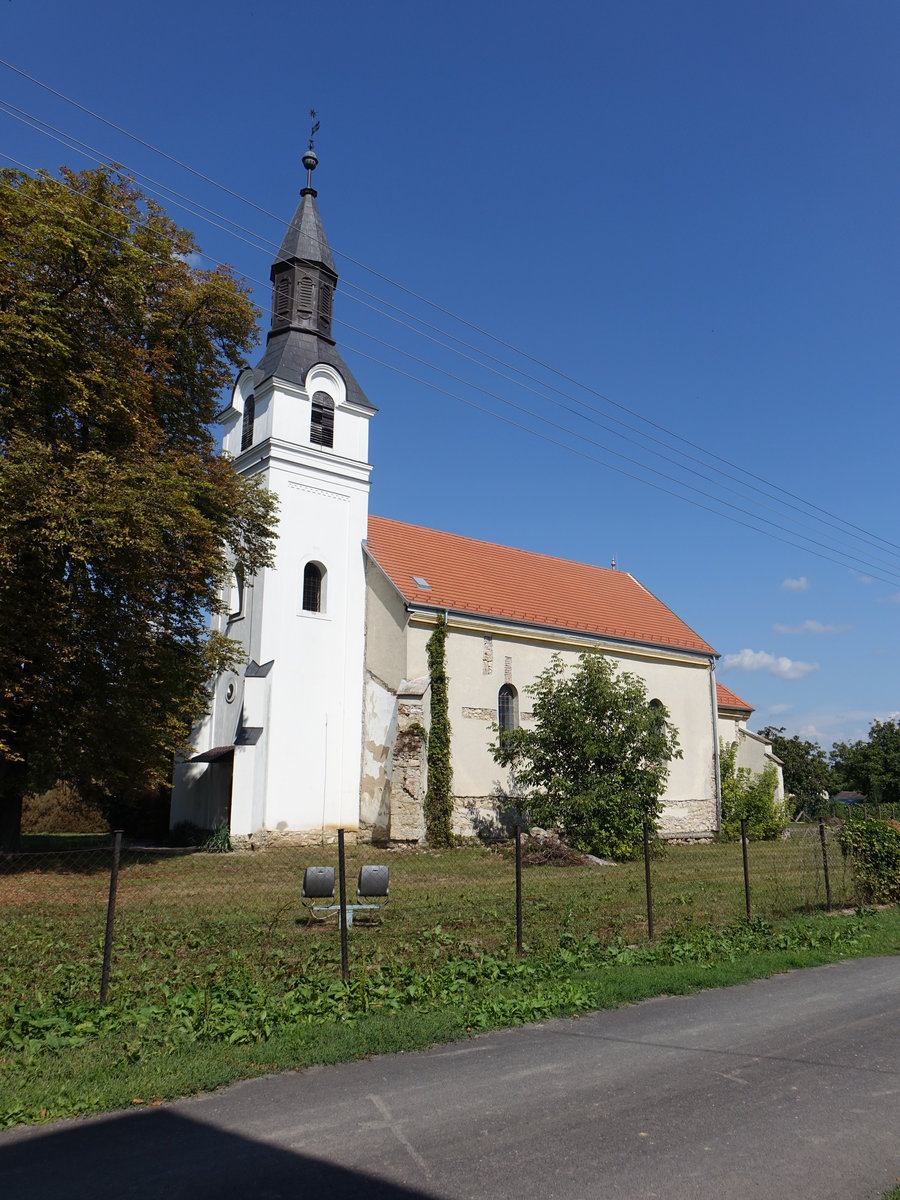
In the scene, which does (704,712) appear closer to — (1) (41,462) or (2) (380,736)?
(2) (380,736)

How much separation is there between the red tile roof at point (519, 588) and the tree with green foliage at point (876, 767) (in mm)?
26134

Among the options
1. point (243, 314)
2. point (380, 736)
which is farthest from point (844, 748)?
point (243, 314)

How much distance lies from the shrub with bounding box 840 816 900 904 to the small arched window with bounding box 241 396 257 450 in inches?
728

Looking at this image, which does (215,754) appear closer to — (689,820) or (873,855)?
(689,820)

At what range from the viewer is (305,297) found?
26219 mm

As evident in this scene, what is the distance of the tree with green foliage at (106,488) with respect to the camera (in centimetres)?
1480

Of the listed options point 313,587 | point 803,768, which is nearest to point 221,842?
point 313,587

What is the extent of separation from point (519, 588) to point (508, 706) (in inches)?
172

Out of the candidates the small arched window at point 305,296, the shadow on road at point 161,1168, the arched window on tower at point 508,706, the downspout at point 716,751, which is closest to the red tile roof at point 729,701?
the downspout at point 716,751

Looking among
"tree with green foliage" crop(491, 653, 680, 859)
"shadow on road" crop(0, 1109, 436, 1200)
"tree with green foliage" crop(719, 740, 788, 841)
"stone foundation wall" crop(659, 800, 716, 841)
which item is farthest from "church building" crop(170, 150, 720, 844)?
"shadow on road" crop(0, 1109, 436, 1200)

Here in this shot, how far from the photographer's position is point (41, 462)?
14578 mm

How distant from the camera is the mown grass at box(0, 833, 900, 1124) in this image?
605 centimetres

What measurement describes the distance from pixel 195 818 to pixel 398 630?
320 inches

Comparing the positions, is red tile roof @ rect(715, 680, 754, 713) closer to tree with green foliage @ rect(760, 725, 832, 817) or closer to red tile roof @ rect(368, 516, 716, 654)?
red tile roof @ rect(368, 516, 716, 654)
